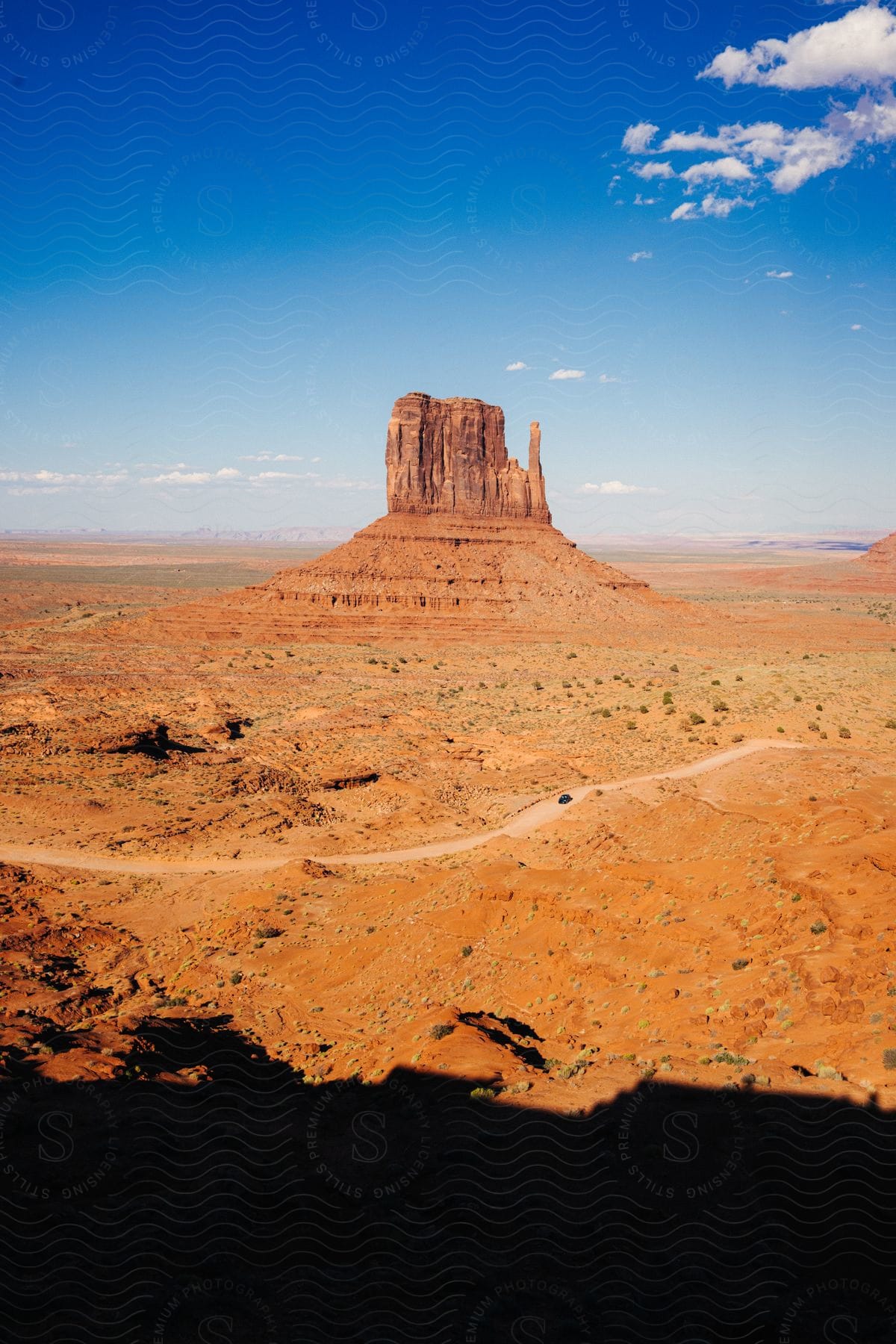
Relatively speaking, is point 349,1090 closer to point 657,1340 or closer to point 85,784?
point 657,1340

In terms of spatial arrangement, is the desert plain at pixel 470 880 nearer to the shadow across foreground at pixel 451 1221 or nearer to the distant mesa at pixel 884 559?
the shadow across foreground at pixel 451 1221

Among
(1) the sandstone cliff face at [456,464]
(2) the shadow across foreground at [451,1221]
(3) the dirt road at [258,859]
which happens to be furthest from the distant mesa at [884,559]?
(2) the shadow across foreground at [451,1221]

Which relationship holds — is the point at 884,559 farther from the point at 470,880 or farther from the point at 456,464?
the point at 470,880

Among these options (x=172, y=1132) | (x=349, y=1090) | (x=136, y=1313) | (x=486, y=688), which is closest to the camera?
(x=136, y=1313)

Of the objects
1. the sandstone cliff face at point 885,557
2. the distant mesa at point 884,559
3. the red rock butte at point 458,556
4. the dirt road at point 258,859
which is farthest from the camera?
the sandstone cliff face at point 885,557

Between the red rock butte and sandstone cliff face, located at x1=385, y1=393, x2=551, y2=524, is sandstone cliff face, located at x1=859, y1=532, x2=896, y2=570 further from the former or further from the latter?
sandstone cliff face, located at x1=385, y1=393, x2=551, y2=524

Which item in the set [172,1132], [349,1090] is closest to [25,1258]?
[172,1132]

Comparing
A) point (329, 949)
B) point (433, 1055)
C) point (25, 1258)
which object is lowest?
point (329, 949)
